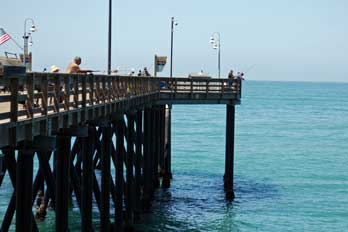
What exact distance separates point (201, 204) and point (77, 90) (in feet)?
54.6

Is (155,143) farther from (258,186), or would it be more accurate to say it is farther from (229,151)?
(258,186)

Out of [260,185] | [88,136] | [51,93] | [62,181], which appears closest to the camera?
[51,93]

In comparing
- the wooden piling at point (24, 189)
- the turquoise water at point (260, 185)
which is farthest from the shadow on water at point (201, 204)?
the wooden piling at point (24, 189)

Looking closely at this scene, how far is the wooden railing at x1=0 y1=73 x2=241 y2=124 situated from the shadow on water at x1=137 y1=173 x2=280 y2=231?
437 cm

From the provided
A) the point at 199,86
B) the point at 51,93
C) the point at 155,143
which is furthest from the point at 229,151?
the point at 51,93

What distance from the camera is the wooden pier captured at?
12719 millimetres

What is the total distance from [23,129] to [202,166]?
3499 centimetres

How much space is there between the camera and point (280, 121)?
9994cm

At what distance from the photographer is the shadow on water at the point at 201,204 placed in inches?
1080

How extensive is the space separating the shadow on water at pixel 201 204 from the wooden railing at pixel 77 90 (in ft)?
14.3

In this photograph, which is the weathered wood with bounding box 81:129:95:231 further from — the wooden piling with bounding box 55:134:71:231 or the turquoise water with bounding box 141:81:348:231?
the turquoise water with bounding box 141:81:348:231

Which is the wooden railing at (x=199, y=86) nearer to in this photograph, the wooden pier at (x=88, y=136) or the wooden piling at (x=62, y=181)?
the wooden pier at (x=88, y=136)

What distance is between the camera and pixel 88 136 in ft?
59.5

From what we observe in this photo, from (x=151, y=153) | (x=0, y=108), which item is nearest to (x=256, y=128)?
(x=151, y=153)
